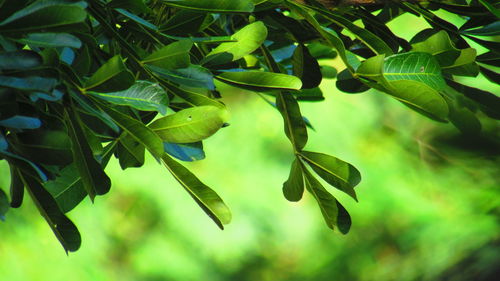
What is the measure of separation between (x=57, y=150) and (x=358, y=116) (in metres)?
1.34

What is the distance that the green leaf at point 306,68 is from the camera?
0.45m

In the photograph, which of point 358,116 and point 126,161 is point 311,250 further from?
point 126,161

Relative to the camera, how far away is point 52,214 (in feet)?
1.38

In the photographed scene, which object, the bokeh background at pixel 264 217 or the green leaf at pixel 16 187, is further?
the bokeh background at pixel 264 217

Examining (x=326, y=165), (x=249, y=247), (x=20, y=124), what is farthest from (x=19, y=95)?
(x=249, y=247)

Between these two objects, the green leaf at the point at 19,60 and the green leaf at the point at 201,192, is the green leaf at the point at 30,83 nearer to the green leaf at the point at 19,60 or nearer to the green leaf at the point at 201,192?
the green leaf at the point at 19,60

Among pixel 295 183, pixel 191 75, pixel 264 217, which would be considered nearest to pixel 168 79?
pixel 191 75

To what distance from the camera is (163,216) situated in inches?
65.7

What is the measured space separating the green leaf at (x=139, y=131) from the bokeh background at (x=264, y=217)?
1182mm

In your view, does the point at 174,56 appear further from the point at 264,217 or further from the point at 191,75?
the point at 264,217

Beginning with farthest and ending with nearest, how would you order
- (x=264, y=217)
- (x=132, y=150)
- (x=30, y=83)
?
(x=264, y=217)
(x=132, y=150)
(x=30, y=83)

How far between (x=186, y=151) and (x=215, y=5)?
11cm

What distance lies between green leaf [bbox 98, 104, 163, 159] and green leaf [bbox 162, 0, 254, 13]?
3.1 inches

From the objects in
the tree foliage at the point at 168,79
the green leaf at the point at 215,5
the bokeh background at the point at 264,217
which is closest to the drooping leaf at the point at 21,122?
the tree foliage at the point at 168,79
